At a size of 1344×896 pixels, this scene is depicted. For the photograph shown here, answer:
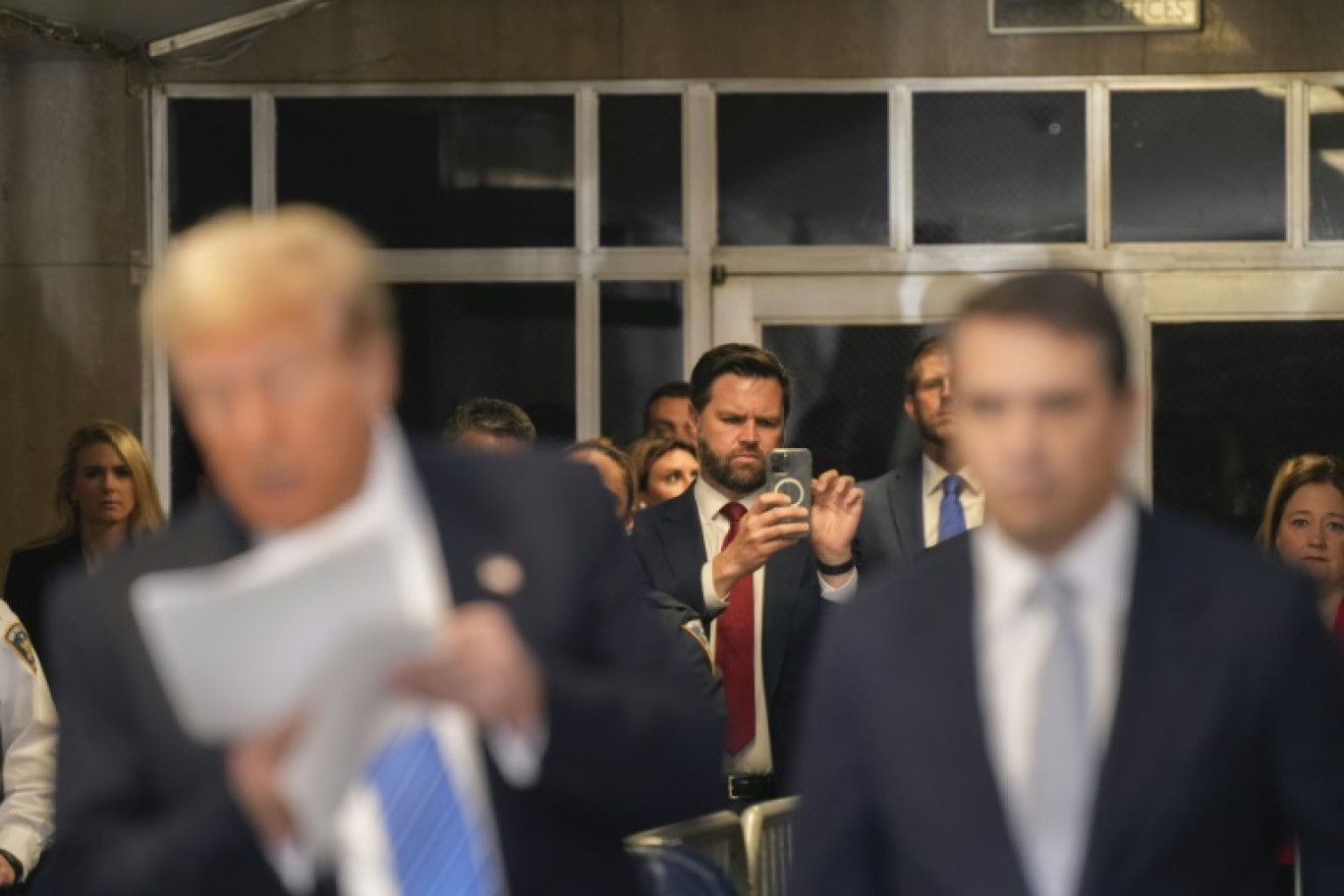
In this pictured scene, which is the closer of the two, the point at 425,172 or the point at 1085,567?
the point at 1085,567

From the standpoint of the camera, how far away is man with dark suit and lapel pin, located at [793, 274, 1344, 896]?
204cm

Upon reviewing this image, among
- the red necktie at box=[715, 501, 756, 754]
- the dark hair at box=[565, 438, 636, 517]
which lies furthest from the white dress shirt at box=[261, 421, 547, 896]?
the dark hair at box=[565, 438, 636, 517]

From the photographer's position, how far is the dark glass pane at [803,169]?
7.98 m

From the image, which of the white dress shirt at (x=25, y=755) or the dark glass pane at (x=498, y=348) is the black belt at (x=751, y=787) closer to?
the white dress shirt at (x=25, y=755)

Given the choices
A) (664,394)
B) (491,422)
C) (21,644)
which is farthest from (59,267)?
(21,644)

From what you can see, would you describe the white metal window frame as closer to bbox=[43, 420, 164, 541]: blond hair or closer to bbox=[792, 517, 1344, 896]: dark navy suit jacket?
bbox=[43, 420, 164, 541]: blond hair

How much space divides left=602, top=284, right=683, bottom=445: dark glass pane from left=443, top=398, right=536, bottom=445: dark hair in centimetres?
284

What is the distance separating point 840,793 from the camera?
214cm

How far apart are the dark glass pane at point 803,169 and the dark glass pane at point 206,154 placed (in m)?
1.74

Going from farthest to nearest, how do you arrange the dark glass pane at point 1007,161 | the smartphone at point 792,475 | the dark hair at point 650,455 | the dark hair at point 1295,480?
the dark glass pane at point 1007,161 → the dark hair at point 650,455 → the dark hair at point 1295,480 → the smartphone at point 792,475

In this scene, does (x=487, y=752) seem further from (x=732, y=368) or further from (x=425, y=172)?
(x=425, y=172)

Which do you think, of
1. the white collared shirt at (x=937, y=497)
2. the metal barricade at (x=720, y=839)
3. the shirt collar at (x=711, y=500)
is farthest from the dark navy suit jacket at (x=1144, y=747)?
the white collared shirt at (x=937, y=497)

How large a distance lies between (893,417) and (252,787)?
6.37 metres

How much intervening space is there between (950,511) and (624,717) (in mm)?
3527
